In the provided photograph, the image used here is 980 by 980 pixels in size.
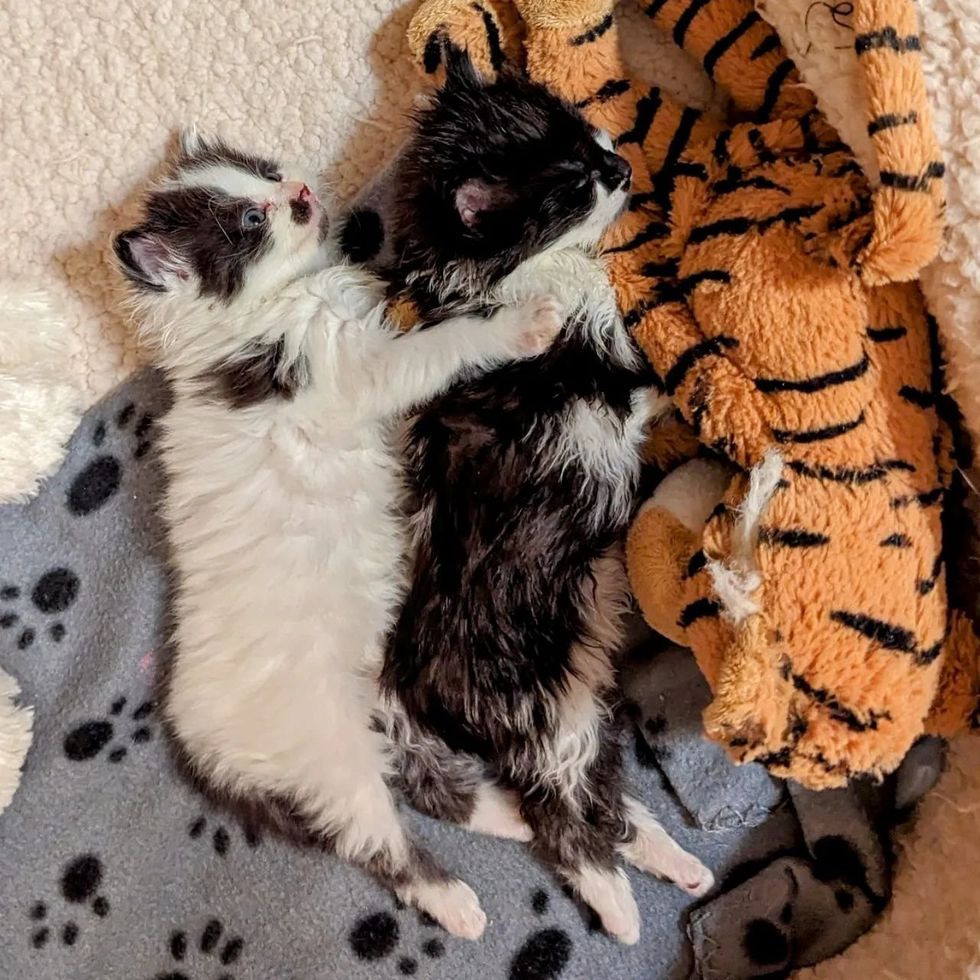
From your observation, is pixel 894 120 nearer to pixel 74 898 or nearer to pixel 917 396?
pixel 917 396

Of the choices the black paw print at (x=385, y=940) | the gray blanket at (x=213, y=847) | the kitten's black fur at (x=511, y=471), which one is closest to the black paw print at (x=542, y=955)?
the gray blanket at (x=213, y=847)

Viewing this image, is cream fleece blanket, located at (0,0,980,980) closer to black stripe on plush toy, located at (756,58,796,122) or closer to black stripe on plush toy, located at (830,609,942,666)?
black stripe on plush toy, located at (756,58,796,122)

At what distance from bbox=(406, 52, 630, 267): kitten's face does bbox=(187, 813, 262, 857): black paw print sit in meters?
1.00

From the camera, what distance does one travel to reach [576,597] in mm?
1435

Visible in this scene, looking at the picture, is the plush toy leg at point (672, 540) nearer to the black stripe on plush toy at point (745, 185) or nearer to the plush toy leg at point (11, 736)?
the black stripe on plush toy at point (745, 185)

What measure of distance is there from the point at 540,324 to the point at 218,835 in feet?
3.32

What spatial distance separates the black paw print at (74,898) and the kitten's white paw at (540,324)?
1.14 m

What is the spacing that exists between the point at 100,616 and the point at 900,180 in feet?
4.56

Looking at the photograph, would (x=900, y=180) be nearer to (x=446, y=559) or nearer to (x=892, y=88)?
(x=892, y=88)

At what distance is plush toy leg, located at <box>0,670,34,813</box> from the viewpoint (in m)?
1.60

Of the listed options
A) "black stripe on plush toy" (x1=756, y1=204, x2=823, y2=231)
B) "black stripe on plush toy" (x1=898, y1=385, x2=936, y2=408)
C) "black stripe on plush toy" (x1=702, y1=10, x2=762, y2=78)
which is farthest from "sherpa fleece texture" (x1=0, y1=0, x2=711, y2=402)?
"black stripe on plush toy" (x1=898, y1=385, x2=936, y2=408)

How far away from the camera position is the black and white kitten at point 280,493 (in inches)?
56.7

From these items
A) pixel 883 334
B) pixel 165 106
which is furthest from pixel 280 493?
pixel 883 334

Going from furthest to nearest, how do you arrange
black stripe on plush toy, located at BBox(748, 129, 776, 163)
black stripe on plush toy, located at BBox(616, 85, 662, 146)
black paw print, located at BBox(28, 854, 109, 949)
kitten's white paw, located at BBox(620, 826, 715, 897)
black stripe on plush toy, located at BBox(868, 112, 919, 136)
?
1. black paw print, located at BBox(28, 854, 109, 949)
2. kitten's white paw, located at BBox(620, 826, 715, 897)
3. black stripe on plush toy, located at BBox(616, 85, 662, 146)
4. black stripe on plush toy, located at BBox(748, 129, 776, 163)
5. black stripe on plush toy, located at BBox(868, 112, 919, 136)
